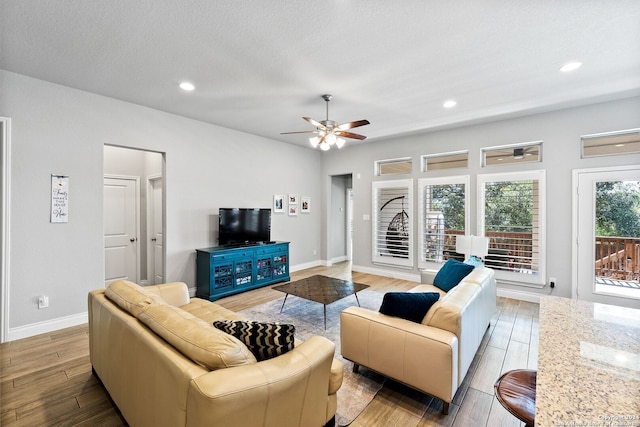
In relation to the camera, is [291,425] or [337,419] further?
[337,419]

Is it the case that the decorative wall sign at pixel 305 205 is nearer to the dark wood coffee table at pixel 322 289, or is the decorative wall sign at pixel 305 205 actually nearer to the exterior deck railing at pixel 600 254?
the dark wood coffee table at pixel 322 289

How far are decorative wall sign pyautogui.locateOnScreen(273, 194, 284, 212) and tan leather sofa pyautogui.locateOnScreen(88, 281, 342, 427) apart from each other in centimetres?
429

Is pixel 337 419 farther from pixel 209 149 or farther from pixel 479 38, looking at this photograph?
pixel 209 149

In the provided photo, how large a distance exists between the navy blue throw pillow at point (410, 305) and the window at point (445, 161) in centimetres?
366

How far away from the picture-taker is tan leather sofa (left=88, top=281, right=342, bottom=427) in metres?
1.14

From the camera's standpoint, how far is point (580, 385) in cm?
84

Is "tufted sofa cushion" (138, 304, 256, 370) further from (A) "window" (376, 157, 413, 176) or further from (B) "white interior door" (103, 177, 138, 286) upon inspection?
(A) "window" (376, 157, 413, 176)

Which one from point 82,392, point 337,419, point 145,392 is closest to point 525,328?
point 337,419

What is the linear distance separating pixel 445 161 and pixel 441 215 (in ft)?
3.40

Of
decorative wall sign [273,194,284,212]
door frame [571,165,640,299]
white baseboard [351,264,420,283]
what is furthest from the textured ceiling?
white baseboard [351,264,420,283]

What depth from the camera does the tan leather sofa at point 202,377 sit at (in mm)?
1143

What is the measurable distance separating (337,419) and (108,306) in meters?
1.82

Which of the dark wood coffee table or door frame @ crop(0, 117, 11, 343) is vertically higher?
door frame @ crop(0, 117, 11, 343)

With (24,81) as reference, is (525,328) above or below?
below
